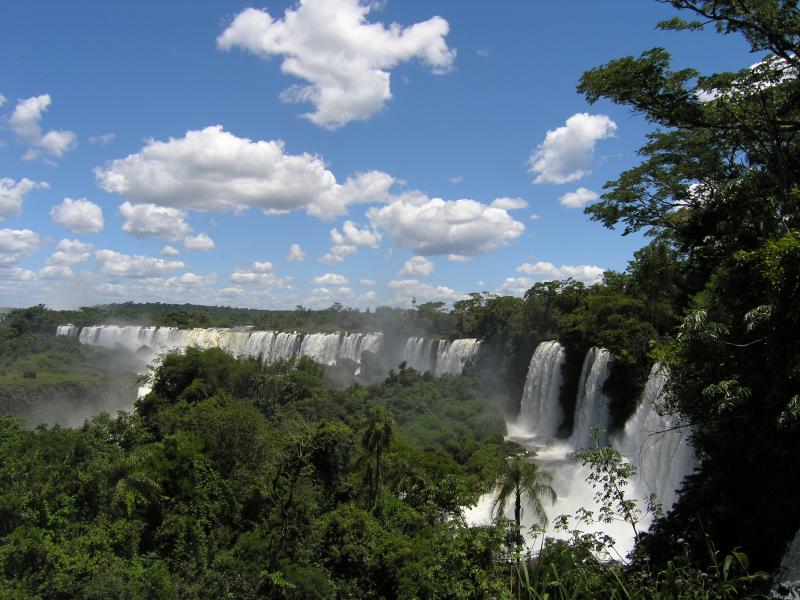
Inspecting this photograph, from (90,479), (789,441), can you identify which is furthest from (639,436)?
(90,479)

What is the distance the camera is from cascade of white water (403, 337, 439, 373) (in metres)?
52.7

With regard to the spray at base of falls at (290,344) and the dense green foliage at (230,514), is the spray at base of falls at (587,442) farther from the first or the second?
the spray at base of falls at (290,344)

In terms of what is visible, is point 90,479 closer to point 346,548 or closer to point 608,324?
point 346,548

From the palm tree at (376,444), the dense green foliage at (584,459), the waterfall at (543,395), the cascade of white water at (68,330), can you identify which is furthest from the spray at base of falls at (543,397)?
the cascade of white water at (68,330)

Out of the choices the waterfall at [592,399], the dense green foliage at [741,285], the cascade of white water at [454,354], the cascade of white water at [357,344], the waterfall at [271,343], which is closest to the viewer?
the dense green foliage at [741,285]

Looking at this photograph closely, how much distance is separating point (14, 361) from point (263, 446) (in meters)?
68.1

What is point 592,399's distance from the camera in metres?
26.8

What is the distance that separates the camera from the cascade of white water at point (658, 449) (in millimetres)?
17344

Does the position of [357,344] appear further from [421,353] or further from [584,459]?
[584,459]

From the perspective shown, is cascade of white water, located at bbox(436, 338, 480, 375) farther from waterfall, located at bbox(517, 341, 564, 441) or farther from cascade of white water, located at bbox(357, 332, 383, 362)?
waterfall, located at bbox(517, 341, 564, 441)

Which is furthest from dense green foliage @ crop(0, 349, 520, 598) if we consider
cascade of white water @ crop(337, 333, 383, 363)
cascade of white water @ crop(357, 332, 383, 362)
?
cascade of white water @ crop(337, 333, 383, 363)

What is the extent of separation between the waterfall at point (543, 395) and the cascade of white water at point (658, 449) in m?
8.80

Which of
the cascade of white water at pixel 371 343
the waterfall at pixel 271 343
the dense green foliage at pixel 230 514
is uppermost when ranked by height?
the cascade of white water at pixel 371 343

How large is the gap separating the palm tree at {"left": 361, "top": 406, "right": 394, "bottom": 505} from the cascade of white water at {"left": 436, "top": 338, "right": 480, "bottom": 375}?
26.6 m
